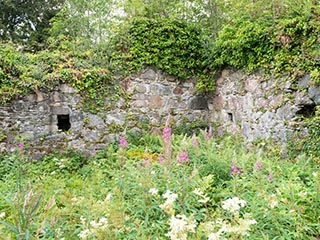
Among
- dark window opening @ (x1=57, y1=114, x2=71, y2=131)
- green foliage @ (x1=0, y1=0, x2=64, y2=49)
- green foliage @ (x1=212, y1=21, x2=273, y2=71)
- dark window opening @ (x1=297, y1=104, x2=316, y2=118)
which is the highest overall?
green foliage @ (x1=0, y1=0, x2=64, y2=49)

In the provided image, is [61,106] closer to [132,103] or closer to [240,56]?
[132,103]

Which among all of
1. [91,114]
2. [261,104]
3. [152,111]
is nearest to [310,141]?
[261,104]

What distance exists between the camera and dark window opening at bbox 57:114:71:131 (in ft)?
19.5

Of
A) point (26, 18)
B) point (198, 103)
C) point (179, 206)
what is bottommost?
point (179, 206)

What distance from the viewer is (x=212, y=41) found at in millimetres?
6578

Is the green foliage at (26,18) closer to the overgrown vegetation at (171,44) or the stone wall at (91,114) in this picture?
the overgrown vegetation at (171,44)

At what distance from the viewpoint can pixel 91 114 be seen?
6.00m

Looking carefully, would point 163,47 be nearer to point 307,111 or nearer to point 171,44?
point 171,44

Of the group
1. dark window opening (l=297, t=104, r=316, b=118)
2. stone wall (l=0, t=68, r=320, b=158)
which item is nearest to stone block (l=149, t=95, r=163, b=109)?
stone wall (l=0, t=68, r=320, b=158)

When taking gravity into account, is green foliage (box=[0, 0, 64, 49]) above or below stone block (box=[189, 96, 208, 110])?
above

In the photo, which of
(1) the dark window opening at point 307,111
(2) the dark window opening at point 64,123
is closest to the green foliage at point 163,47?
(2) the dark window opening at point 64,123

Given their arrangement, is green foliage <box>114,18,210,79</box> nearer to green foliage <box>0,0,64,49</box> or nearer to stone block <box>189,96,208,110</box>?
stone block <box>189,96,208,110</box>

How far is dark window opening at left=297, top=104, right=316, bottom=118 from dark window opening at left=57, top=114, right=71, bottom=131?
4.15 metres

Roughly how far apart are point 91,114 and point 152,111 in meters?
1.28
